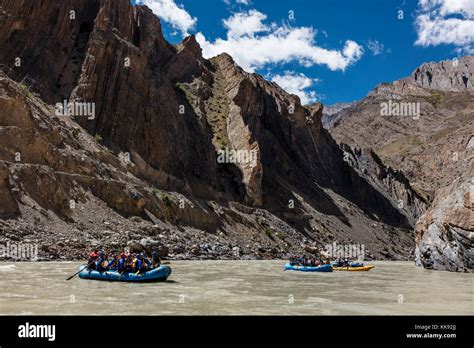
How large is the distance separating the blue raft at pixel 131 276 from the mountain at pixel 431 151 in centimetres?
2056

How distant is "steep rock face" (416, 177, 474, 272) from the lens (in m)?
31.5

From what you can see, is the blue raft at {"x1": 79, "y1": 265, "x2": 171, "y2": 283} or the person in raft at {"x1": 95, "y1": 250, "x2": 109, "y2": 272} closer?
the blue raft at {"x1": 79, "y1": 265, "x2": 171, "y2": 283}

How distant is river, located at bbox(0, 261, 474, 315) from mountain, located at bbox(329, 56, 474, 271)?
913 cm

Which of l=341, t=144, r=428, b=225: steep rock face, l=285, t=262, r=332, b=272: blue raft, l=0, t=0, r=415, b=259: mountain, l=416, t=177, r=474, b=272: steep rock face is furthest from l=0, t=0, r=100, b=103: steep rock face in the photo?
l=341, t=144, r=428, b=225: steep rock face

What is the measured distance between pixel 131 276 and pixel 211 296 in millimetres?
5378

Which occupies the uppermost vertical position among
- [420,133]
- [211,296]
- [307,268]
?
[420,133]

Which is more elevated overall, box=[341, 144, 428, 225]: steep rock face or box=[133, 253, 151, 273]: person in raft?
box=[341, 144, 428, 225]: steep rock face

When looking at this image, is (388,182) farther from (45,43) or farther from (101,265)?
(101,265)

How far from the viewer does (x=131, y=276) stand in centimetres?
2111

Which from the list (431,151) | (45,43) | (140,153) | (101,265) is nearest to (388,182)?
(431,151)

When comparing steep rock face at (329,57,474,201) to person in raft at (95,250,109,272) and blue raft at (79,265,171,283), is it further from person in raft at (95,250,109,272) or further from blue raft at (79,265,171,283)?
person in raft at (95,250,109,272)
